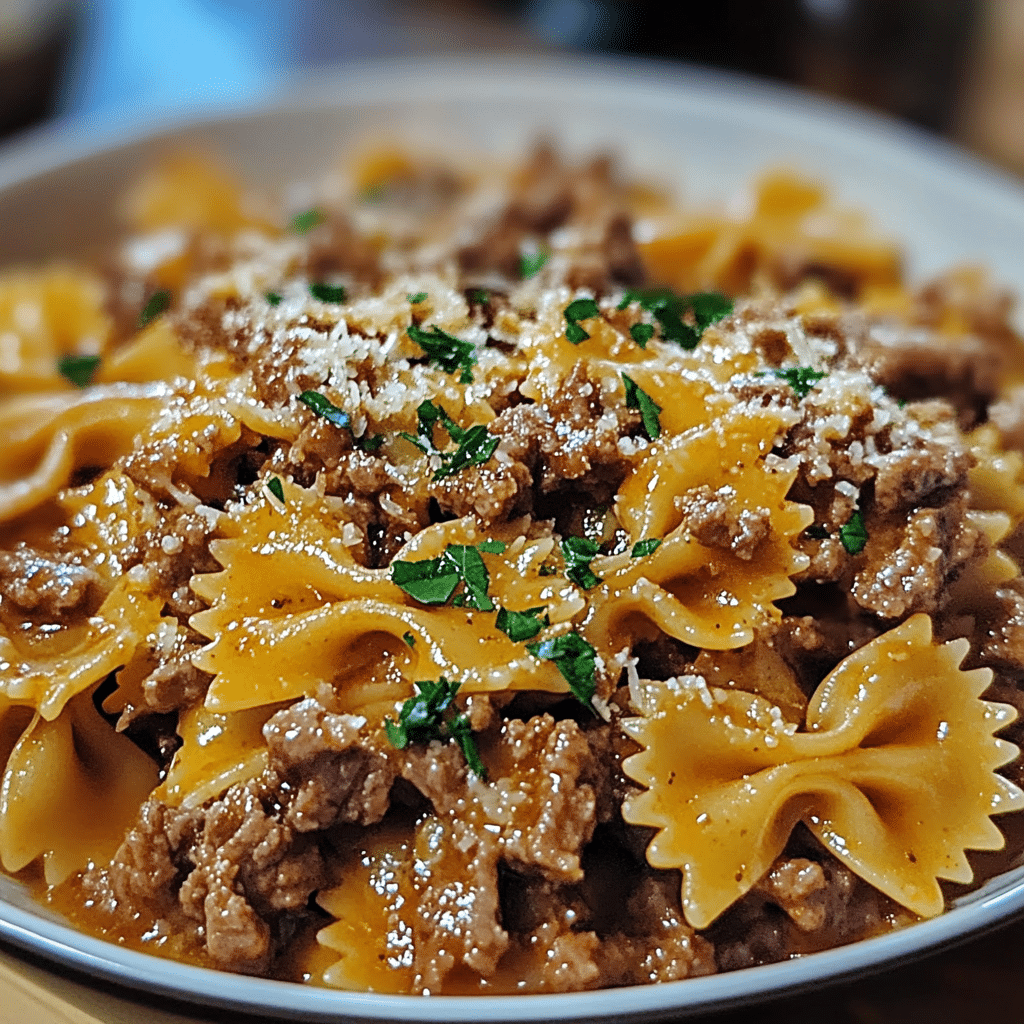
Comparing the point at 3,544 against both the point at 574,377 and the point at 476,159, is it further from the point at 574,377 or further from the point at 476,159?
the point at 476,159

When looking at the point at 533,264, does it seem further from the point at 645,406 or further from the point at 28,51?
Result: the point at 28,51

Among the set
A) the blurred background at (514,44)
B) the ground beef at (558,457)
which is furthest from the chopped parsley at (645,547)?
the blurred background at (514,44)

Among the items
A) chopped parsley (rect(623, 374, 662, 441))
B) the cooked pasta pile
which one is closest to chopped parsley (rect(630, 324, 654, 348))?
the cooked pasta pile

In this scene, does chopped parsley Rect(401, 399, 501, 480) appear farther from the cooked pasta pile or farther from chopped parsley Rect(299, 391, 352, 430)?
chopped parsley Rect(299, 391, 352, 430)

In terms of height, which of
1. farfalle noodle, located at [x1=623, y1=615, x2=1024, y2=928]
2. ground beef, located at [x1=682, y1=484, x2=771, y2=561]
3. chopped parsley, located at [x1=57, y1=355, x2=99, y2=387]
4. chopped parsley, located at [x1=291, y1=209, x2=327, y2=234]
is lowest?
farfalle noodle, located at [x1=623, y1=615, x2=1024, y2=928]

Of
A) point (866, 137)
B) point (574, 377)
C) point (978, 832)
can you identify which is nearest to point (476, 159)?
point (866, 137)

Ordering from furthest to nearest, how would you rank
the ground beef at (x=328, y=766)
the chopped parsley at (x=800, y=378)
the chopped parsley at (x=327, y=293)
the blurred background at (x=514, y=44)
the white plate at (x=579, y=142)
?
the blurred background at (x=514, y=44) < the white plate at (x=579, y=142) < the chopped parsley at (x=327, y=293) < the chopped parsley at (x=800, y=378) < the ground beef at (x=328, y=766)

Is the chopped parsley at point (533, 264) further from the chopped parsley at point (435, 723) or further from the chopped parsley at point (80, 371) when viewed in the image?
the chopped parsley at point (435, 723)

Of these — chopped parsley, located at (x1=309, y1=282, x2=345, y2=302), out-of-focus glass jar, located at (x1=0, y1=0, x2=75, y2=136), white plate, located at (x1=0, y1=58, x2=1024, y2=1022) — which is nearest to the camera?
chopped parsley, located at (x1=309, y1=282, x2=345, y2=302)
